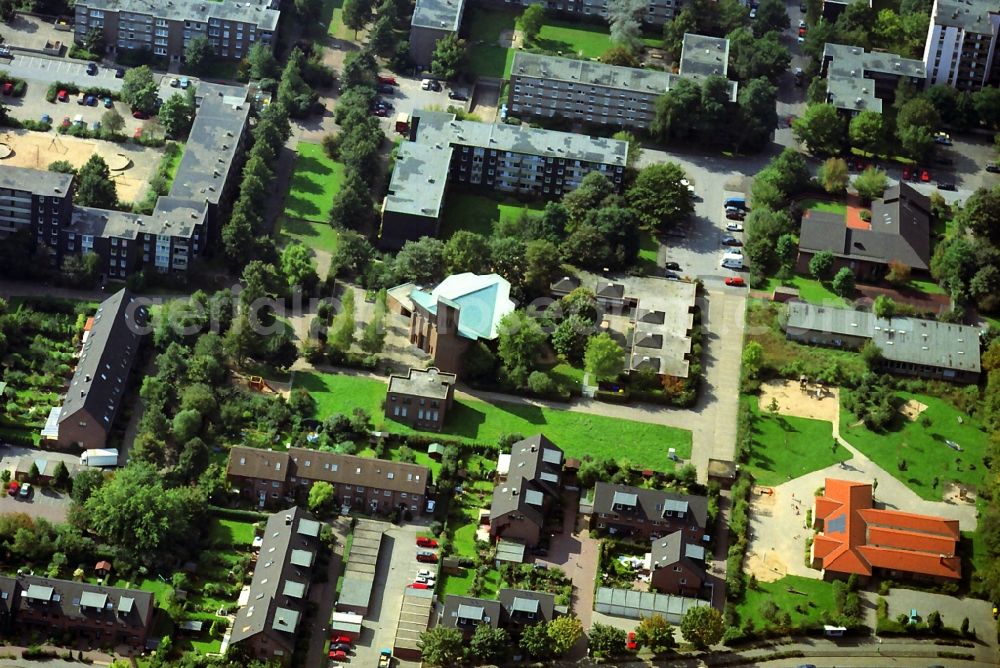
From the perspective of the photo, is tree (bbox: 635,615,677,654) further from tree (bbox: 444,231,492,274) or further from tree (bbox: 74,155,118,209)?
tree (bbox: 74,155,118,209)

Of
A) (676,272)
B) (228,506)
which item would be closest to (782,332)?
(676,272)

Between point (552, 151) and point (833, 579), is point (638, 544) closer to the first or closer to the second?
point (833, 579)

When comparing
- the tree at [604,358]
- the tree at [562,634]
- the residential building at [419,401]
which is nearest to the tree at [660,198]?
the tree at [604,358]

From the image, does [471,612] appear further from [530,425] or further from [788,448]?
[788,448]

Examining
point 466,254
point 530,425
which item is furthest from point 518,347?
point 466,254

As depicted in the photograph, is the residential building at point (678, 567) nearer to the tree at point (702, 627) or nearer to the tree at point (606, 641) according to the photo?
the tree at point (702, 627)

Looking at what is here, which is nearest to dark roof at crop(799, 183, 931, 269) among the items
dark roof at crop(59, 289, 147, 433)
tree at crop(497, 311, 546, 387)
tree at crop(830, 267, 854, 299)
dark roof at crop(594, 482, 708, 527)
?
tree at crop(830, 267, 854, 299)
